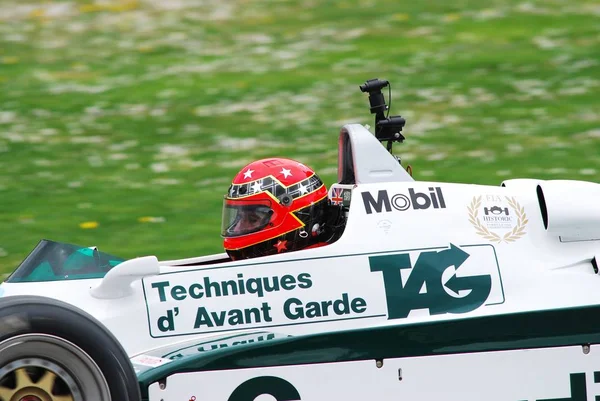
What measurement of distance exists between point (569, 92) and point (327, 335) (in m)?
9.97

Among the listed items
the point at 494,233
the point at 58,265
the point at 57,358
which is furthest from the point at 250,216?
the point at 57,358

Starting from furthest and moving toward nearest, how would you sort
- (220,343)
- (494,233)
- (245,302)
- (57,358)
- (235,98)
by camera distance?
(235,98)
(494,233)
(245,302)
(220,343)
(57,358)

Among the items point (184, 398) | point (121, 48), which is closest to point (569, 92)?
point (121, 48)

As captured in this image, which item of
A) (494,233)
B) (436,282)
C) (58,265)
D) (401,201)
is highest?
(401,201)

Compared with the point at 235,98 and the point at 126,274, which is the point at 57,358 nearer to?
the point at 126,274

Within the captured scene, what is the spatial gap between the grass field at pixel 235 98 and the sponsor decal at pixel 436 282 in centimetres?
415

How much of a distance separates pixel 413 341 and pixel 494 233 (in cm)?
76

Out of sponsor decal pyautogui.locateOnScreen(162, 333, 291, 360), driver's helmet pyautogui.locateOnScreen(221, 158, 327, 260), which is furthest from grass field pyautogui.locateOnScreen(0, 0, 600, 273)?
sponsor decal pyautogui.locateOnScreen(162, 333, 291, 360)

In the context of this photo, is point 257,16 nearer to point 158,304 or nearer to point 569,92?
point 569,92

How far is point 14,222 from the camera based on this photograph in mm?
10875

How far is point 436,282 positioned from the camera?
5.90 meters

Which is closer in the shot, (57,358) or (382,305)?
(57,358)

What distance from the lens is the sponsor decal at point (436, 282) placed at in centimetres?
586

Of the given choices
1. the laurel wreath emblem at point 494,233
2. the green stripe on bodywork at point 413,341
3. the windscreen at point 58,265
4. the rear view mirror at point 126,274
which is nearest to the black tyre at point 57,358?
the green stripe on bodywork at point 413,341
